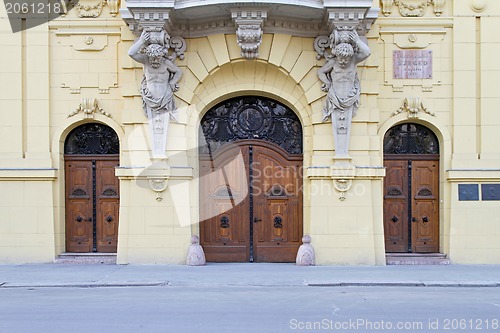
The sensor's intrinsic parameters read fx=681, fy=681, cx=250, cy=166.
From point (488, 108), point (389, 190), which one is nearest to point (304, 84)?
point (389, 190)

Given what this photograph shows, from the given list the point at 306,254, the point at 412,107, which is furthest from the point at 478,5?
the point at 306,254

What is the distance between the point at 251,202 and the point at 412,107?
169 inches

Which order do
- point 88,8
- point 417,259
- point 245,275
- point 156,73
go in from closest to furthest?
point 245,275, point 156,73, point 417,259, point 88,8

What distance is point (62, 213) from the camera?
16.0 meters

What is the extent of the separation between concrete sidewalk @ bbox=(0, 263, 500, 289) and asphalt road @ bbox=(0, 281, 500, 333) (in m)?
0.34

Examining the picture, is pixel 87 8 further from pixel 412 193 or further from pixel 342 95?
pixel 412 193

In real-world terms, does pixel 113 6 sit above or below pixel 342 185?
above

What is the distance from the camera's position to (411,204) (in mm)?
16031

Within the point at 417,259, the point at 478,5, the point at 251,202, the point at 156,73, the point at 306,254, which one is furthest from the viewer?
the point at 251,202

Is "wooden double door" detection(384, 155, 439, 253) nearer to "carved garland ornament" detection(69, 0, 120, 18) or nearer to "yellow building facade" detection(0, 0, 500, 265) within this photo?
"yellow building facade" detection(0, 0, 500, 265)

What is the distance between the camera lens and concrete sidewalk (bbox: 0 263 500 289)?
1270 cm

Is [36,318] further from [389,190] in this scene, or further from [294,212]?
[389,190]

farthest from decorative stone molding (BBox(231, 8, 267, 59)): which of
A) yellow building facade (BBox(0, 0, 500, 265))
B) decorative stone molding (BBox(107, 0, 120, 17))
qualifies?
decorative stone molding (BBox(107, 0, 120, 17))

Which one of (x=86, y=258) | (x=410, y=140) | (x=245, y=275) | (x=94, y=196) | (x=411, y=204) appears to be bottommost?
(x=245, y=275)
